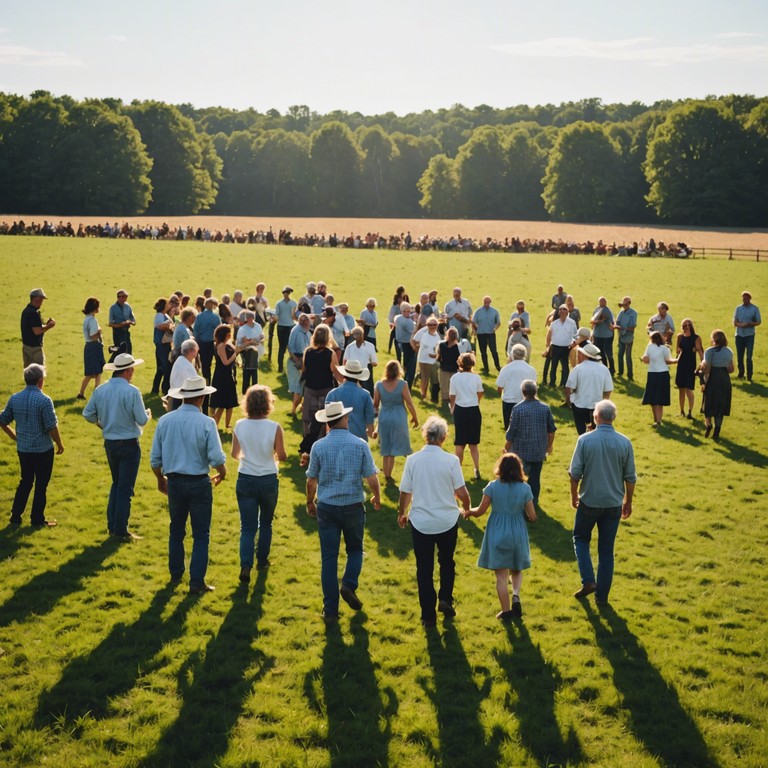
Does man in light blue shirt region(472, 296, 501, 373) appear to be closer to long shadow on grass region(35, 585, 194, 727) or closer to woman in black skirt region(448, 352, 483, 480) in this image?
woman in black skirt region(448, 352, 483, 480)

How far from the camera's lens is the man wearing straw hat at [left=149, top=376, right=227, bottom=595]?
8.12 meters

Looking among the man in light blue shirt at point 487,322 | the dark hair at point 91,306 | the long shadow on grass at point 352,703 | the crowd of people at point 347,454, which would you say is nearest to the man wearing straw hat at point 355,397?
the crowd of people at point 347,454

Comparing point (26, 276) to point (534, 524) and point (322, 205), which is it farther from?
point (322, 205)

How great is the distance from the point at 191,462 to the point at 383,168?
11930 centimetres

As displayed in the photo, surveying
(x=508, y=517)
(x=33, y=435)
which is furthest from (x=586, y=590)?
(x=33, y=435)

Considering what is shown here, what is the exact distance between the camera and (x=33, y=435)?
9703 mm

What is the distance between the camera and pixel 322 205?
382 feet

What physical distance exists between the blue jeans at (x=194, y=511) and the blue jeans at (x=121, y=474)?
1499 millimetres

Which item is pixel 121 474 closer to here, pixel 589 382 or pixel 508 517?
pixel 508 517

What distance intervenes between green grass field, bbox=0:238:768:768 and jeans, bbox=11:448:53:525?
1.11ft

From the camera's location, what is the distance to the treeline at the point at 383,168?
88.4m

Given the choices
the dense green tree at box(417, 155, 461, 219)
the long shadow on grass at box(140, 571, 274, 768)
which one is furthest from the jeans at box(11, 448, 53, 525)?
the dense green tree at box(417, 155, 461, 219)

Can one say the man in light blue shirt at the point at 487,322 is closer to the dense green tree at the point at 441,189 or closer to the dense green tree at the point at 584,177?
the dense green tree at the point at 584,177

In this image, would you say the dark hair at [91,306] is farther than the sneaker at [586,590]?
Yes
